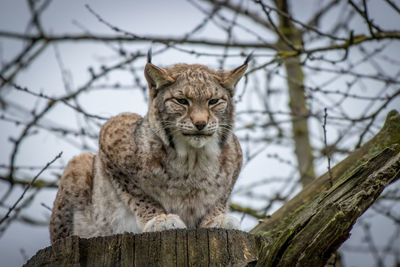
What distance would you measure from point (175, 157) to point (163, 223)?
716mm

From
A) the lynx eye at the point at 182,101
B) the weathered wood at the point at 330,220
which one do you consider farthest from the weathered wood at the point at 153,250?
the lynx eye at the point at 182,101

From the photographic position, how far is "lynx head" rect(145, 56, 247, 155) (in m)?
4.84

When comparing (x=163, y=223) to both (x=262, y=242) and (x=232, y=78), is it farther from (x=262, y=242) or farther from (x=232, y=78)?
(x=232, y=78)

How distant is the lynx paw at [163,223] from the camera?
4.55 meters

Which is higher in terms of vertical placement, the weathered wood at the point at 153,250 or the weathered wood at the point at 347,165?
the weathered wood at the point at 347,165

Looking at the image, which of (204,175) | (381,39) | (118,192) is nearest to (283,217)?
(204,175)

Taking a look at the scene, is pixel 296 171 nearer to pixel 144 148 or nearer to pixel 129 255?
pixel 144 148

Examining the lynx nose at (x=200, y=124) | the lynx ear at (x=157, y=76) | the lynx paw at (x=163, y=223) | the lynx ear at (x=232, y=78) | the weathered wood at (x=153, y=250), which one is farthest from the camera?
the lynx ear at (x=232, y=78)

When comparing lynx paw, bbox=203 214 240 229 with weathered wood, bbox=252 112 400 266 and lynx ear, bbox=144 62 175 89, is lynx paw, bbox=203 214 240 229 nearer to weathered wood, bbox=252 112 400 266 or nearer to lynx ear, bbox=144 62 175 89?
lynx ear, bbox=144 62 175 89

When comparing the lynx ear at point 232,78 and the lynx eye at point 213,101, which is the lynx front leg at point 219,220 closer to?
the lynx eye at point 213,101

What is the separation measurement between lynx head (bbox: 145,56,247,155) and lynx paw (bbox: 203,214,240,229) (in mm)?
670

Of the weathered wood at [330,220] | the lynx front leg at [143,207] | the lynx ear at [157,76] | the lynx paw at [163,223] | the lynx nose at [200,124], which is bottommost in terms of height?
the weathered wood at [330,220]

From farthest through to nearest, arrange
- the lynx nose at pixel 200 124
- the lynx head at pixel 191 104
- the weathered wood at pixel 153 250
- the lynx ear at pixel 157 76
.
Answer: the lynx ear at pixel 157 76 → the lynx head at pixel 191 104 → the lynx nose at pixel 200 124 → the weathered wood at pixel 153 250

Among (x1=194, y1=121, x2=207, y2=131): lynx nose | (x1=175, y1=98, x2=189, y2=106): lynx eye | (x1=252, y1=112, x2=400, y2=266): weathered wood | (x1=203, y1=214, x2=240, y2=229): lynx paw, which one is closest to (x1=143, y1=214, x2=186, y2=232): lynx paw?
(x1=203, y1=214, x2=240, y2=229): lynx paw
